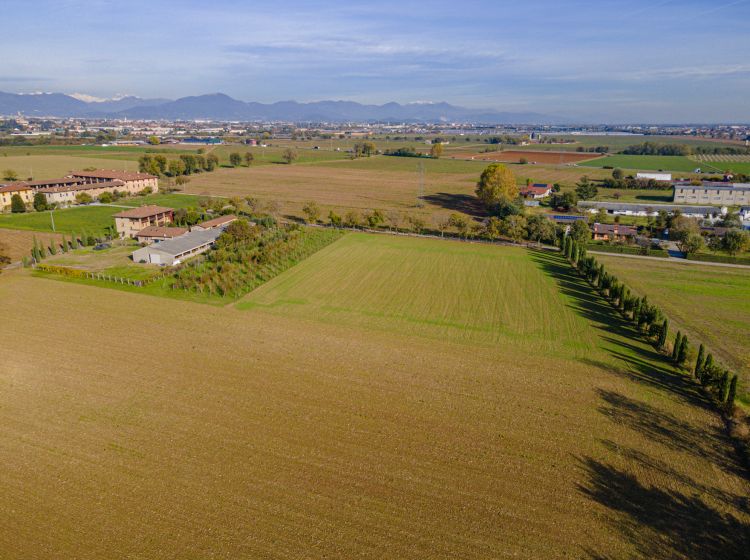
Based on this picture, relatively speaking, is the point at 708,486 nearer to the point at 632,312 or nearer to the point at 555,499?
the point at 555,499

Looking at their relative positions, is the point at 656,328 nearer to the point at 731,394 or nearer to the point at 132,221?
the point at 731,394

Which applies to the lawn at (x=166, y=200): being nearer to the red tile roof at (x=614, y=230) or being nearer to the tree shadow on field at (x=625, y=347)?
the tree shadow on field at (x=625, y=347)

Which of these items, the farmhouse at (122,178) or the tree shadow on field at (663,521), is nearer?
the tree shadow on field at (663,521)

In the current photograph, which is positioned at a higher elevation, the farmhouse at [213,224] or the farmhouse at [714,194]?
the farmhouse at [714,194]

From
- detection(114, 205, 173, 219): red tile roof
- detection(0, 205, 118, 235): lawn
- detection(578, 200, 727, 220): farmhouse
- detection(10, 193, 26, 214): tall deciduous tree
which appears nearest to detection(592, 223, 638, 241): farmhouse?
detection(578, 200, 727, 220): farmhouse

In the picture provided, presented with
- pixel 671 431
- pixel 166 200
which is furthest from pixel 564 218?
pixel 166 200

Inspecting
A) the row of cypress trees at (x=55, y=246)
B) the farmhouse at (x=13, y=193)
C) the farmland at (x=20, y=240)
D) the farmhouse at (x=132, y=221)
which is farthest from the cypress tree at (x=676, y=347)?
the farmhouse at (x=13, y=193)

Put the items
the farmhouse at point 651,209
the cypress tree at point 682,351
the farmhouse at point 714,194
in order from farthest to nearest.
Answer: the farmhouse at point 714,194, the farmhouse at point 651,209, the cypress tree at point 682,351
